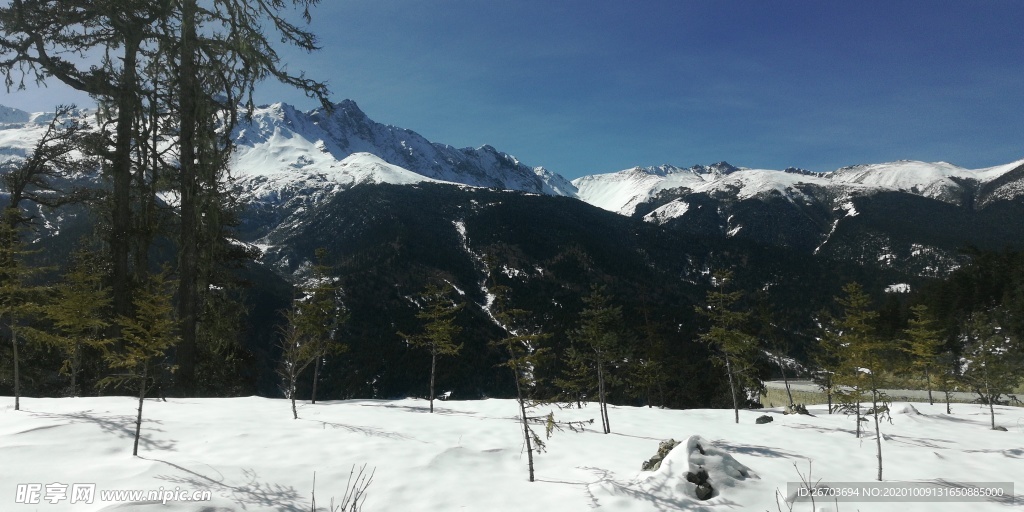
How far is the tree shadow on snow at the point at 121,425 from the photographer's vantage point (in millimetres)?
9227

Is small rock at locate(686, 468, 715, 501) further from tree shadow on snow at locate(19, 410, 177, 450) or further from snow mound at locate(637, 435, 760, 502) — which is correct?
tree shadow on snow at locate(19, 410, 177, 450)

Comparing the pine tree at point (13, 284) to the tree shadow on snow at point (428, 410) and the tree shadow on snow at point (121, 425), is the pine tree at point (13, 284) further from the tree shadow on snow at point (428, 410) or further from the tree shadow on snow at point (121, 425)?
the tree shadow on snow at point (428, 410)

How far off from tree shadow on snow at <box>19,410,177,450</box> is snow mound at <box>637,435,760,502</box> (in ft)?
31.8

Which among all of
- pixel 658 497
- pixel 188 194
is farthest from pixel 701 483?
pixel 188 194

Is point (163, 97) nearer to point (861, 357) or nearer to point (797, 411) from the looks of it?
point (861, 357)

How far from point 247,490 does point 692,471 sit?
8.73m

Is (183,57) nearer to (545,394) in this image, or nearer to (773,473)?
(545,394)

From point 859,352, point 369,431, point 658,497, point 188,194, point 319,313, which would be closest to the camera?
point 658,497

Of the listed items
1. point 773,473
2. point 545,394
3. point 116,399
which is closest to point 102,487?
point 116,399

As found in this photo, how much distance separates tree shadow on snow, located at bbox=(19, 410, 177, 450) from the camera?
363 inches

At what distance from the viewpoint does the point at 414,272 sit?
19712cm

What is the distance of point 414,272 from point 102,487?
19288cm

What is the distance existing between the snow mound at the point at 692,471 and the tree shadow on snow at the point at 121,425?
9688mm

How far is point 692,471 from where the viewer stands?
35.6 ft
